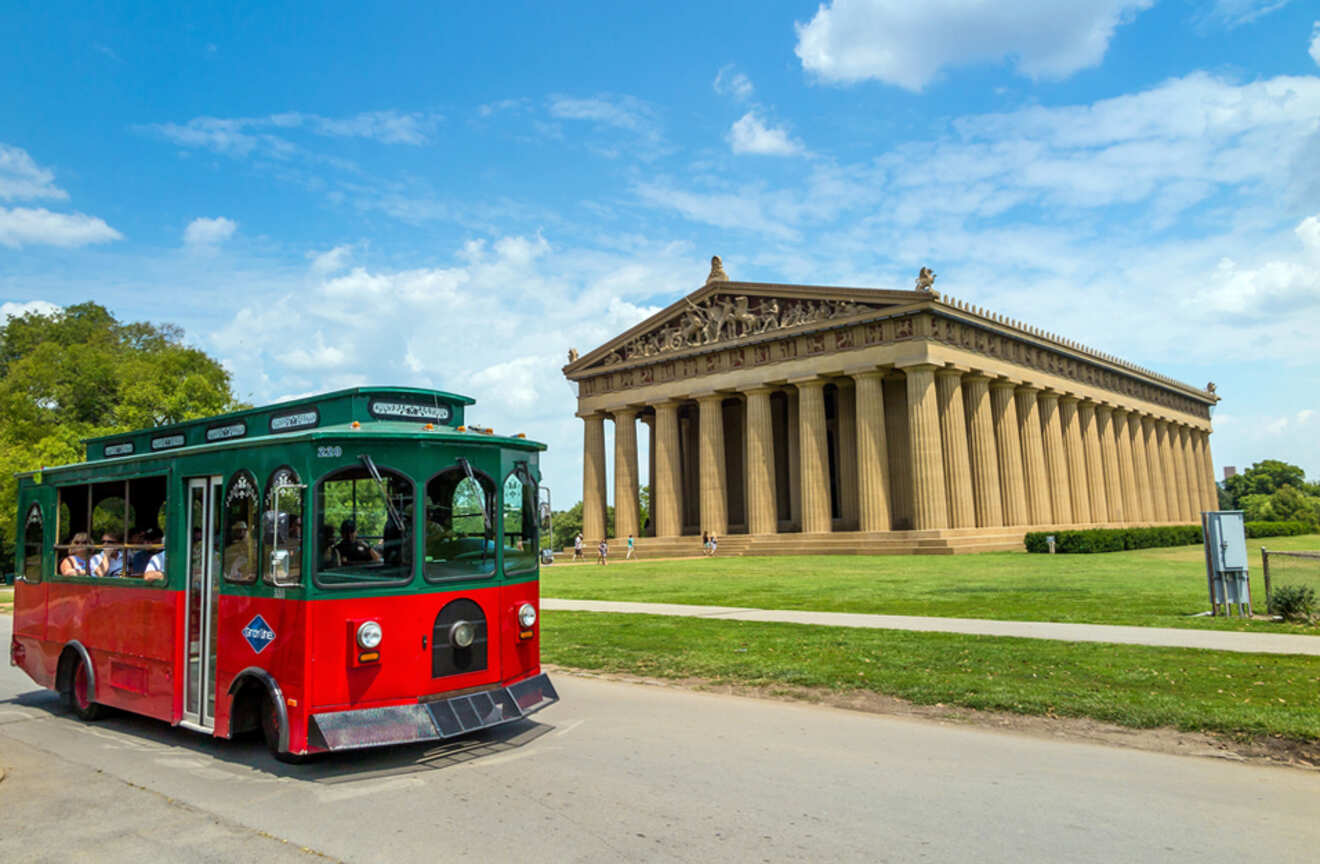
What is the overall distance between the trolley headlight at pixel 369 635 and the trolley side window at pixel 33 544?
251 inches

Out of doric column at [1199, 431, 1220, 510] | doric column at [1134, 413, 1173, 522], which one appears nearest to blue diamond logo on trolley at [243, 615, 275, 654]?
doric column at [1134, 413, 1173, 522]

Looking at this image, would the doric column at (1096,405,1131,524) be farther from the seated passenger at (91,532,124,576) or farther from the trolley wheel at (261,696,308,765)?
the trolley wheel at (261,696,308,765)

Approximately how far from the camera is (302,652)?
7.45 metres

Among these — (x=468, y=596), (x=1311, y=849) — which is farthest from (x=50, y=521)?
(x=1311, y=849)

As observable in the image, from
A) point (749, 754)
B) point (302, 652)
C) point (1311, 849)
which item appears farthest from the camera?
point (749, 754)

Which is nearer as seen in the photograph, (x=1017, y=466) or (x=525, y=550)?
(x=525, y=550)

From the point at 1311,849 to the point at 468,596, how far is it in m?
6.43

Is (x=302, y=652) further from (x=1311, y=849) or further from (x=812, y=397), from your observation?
(x=812, y=397)

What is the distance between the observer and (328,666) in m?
7.48

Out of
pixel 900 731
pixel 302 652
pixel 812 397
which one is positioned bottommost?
pixel 900 731

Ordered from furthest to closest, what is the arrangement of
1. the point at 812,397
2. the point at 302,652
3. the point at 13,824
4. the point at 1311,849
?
the point at 812,397
the point at 302,652
the point at 13,824
the point at 1311,849

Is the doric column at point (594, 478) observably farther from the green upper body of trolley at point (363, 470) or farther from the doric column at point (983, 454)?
the green upper body of trolley at point (363, 470)

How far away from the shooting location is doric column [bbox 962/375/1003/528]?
160ft

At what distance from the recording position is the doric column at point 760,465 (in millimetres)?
51562
